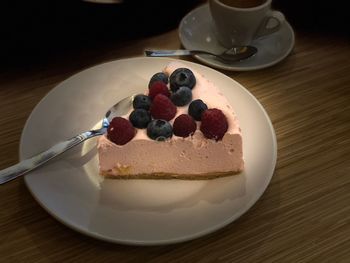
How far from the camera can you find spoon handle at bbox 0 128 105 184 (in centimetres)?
77

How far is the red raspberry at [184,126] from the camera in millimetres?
826

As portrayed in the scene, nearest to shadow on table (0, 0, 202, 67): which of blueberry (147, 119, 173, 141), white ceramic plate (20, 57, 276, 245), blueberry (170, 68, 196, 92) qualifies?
white ceramic plate (20, 57, 276, 245)

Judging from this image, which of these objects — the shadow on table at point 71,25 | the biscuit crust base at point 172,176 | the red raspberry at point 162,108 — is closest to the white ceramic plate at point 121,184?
the biscuit crust base at point 172,176

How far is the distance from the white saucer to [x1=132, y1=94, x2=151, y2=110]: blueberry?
0.29 metres

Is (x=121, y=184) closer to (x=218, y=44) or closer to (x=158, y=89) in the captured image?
(x=158, y=89)

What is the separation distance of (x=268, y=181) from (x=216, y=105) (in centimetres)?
18

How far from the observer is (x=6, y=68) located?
1114 millimetres

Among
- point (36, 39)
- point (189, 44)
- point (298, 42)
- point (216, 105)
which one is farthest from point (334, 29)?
point (36, 39)

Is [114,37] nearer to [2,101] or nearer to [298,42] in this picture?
[2,101]

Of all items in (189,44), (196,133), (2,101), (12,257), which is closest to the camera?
(12,257)

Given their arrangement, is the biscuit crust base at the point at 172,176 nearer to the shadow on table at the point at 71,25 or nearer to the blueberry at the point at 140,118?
the blueberry at the point at 140,118

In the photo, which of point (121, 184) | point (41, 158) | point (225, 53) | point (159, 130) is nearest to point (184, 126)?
point (159, 130)

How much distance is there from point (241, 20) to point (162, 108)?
394mm

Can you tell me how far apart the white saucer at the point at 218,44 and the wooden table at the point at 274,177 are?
2cm
